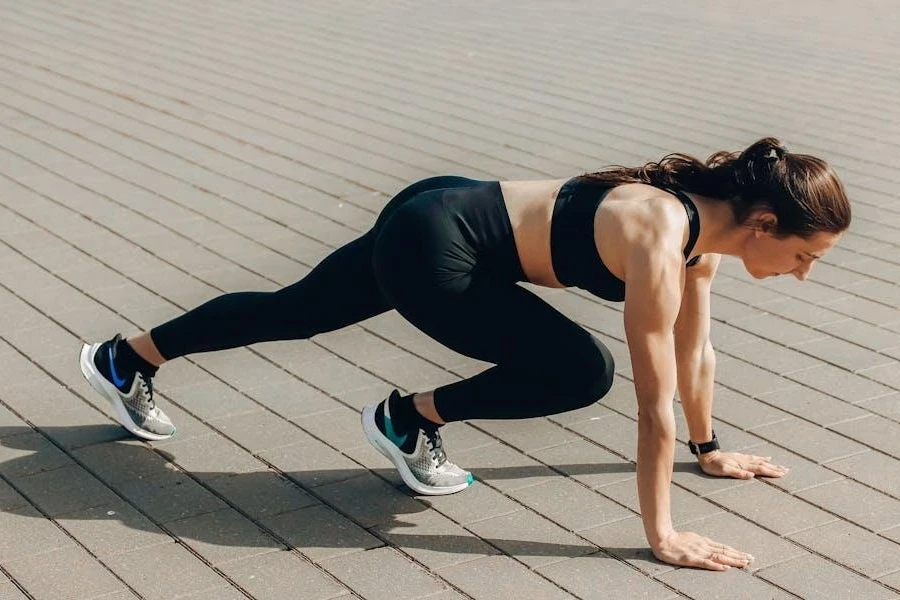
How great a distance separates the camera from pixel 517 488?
427 centimetres

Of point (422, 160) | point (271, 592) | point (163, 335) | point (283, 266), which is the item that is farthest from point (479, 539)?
point (422, 160)

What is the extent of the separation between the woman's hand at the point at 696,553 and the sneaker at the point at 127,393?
1.74 metres

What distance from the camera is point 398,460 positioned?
166 inches

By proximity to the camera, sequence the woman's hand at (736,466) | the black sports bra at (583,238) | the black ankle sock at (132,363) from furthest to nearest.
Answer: the black ankle sock at (132,363), the woman's hand at (736,466), the black sports bra at (583,238)

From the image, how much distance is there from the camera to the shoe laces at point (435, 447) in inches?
166

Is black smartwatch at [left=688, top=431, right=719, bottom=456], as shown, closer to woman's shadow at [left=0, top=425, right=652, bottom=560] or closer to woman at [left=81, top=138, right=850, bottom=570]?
woman at [left=81, top=138, right=850, bottom=570]

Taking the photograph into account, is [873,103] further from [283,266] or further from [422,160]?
[283,266]

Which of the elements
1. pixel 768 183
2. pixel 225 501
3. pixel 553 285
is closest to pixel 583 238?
pixel 553 285

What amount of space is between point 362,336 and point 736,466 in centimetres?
179

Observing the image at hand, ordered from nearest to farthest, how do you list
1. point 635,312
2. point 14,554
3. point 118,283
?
point 635,312 → point 14,554 → point 118,283

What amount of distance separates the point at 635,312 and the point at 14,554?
1.84m

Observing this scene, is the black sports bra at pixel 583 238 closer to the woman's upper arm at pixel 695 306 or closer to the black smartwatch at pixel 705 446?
the woman's upper arm at pixel 695 306

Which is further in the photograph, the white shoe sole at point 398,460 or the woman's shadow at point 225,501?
the white shoe sole at point 398,460

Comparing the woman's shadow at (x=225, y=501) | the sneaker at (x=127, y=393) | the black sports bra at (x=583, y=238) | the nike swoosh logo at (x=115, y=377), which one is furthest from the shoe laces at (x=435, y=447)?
the nike swoosh logo at (x=115, y=377)
